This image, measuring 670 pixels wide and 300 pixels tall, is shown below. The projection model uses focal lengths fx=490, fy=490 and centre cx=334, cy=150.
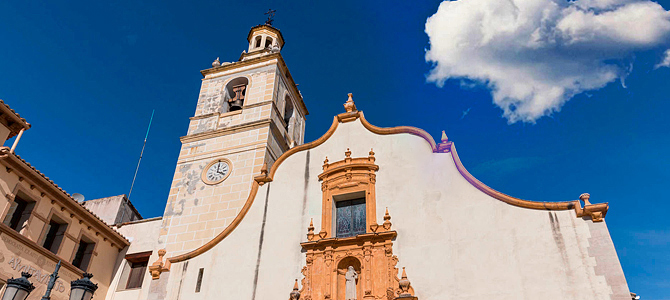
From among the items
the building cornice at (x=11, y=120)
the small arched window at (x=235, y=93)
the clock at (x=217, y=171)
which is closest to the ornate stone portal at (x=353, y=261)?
the clock at (x=217, y=171)

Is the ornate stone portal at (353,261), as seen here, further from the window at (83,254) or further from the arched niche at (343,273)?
the window at (83,254)

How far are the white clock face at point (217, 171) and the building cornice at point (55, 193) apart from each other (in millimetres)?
4446

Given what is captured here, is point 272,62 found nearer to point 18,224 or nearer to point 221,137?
point 221,137

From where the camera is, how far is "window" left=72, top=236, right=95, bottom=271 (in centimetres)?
1895

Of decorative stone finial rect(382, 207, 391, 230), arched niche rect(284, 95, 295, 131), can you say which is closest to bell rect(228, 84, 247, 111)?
arched niche rect(284, 95, 295, 131)

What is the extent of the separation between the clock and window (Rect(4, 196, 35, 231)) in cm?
695

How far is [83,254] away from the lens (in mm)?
19391

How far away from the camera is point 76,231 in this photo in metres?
18.8

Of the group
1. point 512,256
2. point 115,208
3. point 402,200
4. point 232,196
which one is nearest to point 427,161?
point 402,200

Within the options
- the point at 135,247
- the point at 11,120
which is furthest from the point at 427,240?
the point at 11,120

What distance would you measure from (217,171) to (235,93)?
18.5 feet

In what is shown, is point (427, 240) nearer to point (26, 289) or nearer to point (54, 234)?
point (26, 289)

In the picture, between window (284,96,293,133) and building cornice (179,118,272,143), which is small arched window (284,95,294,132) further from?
building cornice (179,118,272,143)

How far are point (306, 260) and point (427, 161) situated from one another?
15.6ft
